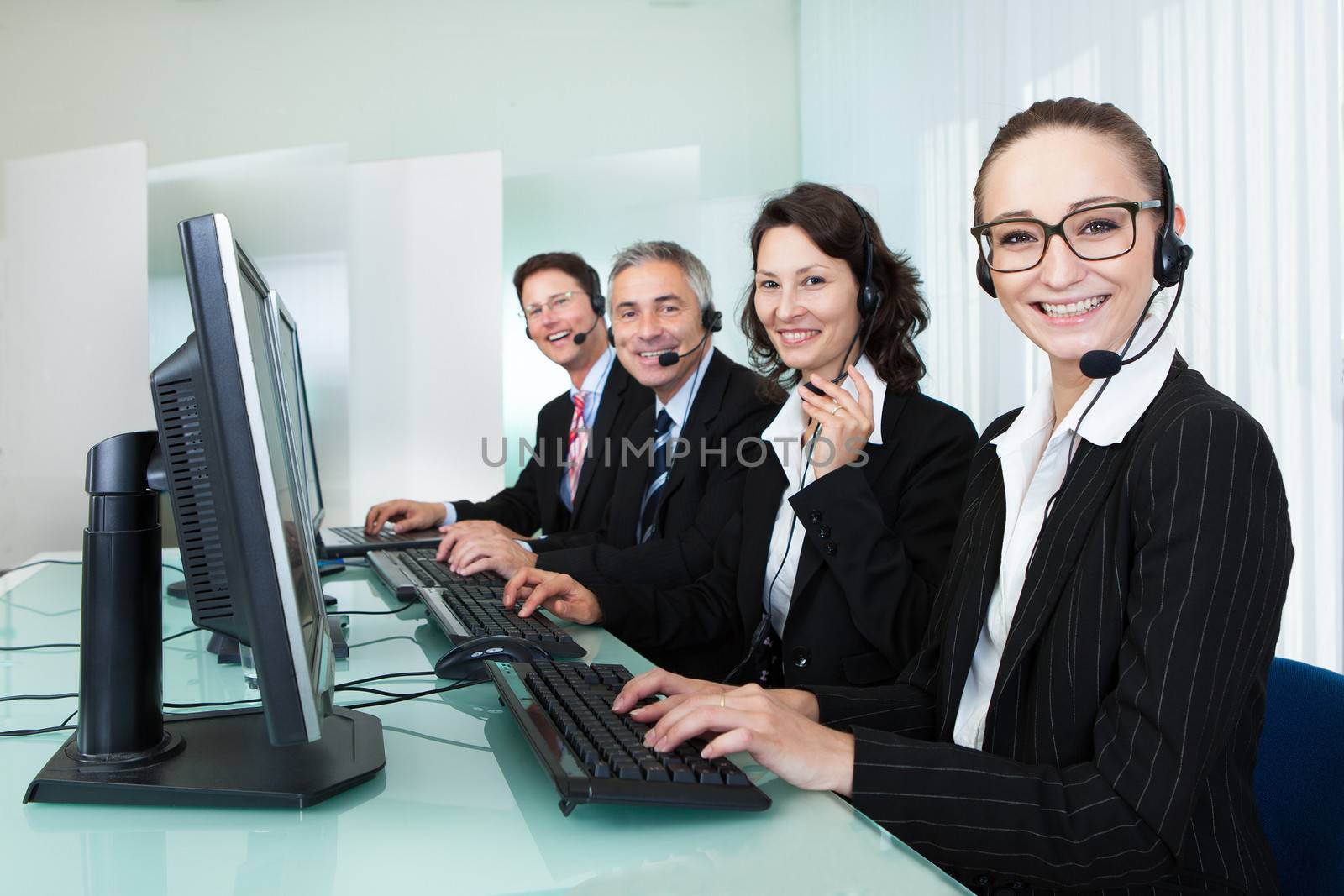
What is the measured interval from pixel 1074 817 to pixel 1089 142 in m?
0.69

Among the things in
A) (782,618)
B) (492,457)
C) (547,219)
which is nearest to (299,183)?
(547,219)

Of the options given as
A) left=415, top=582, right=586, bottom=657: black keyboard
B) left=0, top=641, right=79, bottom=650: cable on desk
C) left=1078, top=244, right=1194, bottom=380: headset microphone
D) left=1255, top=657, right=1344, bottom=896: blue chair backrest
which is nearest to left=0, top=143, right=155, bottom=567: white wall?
left=0, top=641, right=79, bottom=650: cable on desk

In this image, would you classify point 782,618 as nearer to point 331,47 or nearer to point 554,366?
point 554,366

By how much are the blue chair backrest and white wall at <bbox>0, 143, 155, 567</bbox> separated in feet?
12.2

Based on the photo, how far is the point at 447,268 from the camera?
13.8 ft

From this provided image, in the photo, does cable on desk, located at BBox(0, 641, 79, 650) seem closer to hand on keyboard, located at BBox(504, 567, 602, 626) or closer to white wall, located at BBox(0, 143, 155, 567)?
hand on keyboard, located at BBox(504, 567, 602, 626)

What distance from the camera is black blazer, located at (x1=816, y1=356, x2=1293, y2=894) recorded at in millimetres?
866

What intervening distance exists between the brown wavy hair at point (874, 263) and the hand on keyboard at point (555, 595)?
2.16 feet

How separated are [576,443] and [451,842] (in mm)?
2293

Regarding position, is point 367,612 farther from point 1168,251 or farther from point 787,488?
point 1168,251

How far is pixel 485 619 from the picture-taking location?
1.39 meters

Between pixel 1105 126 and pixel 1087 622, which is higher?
pixel 1105 126

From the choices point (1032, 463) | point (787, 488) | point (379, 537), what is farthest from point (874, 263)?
point (379, 537)

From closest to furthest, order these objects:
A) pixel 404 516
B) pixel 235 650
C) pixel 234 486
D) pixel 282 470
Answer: pixel 234 486, pixel 282 470, pixel 235 650, pixel 404 516
